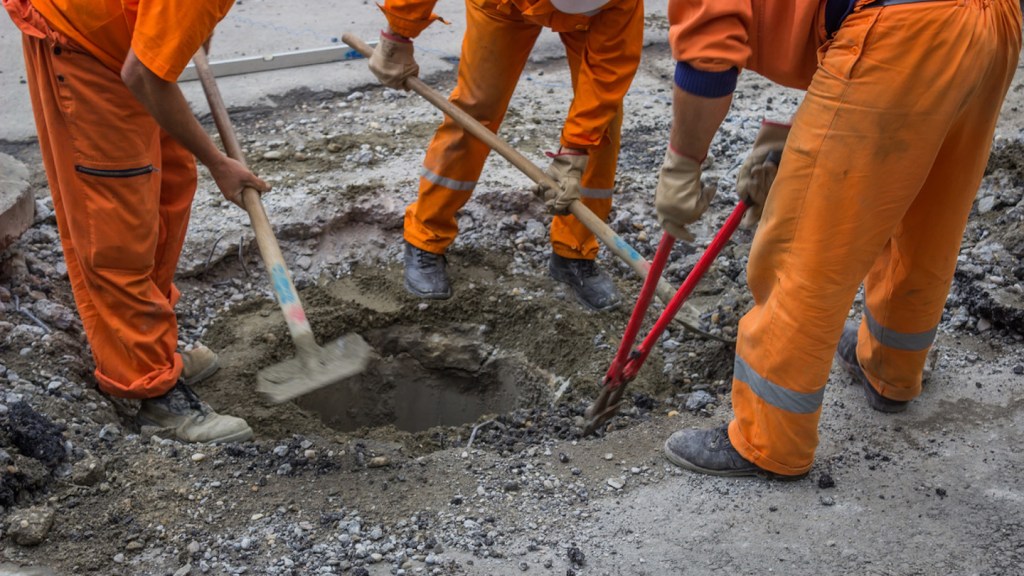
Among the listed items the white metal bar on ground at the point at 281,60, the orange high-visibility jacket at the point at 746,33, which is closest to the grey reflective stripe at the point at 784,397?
the orange high-visibility jacket at the point at 746,33

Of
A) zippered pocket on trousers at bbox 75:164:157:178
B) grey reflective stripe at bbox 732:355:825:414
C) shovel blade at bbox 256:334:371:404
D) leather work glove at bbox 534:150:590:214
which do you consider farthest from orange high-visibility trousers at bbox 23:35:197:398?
grey reflective stripe at bbox 732:355:825:414

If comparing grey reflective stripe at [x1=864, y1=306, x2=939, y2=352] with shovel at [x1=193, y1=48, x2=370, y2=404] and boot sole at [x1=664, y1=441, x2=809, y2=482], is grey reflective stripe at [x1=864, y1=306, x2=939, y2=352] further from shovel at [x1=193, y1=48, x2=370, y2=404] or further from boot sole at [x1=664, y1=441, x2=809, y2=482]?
shovel at [x1=193, y1=48, x2=370, y2=404]

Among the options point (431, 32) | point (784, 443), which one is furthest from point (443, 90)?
point (784, 443)

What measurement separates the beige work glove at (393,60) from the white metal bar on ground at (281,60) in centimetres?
230

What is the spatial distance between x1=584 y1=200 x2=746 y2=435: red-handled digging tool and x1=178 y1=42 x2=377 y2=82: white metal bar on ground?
363 centimetres

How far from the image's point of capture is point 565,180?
3.71 meters

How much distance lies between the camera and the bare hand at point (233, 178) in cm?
314

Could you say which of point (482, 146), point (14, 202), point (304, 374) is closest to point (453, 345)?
point (482, 146)

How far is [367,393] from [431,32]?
362 cm

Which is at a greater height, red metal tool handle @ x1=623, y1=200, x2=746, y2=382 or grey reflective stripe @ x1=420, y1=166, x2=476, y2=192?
red metal tool handle @ x1=623, y1=200, x2=746, y2=382

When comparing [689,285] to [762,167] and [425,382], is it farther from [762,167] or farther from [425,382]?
[425,382]

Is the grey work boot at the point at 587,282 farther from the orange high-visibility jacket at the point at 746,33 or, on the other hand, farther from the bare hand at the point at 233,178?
the orange high-visibility jacket at the point at 746,33

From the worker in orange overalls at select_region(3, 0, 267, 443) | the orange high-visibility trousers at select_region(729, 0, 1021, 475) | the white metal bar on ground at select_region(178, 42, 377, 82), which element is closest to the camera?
the orange high-visibility trousers at select_region(729, 0, 1021, 475)

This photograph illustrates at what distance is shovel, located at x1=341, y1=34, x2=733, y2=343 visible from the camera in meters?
3.46
